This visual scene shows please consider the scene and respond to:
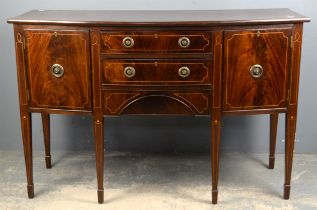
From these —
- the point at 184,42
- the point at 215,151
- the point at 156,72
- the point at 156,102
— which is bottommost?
the point at 215,151

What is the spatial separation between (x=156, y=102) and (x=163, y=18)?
388 mm

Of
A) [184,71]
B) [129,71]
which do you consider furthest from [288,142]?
[129,71]

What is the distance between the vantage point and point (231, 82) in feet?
7.10

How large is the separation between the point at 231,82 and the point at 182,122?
780mm

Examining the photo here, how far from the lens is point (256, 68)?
2.14 meters

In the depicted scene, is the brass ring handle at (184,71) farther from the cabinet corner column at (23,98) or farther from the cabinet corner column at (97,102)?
the cabinet corner column at (23,98)

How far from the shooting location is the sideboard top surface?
6.79 feet

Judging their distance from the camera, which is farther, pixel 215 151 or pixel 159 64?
pixel 215 151

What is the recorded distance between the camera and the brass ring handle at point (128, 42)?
211cm

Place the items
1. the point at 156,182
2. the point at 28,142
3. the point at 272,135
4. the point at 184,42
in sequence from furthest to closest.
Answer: the point at 272,135
the point at 156,182
the point at 28,142
the point at 184,42

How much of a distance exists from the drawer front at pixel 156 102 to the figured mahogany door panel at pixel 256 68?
0.12 m

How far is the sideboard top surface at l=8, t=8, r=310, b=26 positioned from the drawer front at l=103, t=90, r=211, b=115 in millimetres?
316

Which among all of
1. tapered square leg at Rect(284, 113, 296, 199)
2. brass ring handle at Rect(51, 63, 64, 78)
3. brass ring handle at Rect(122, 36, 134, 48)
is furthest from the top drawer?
tapered square leg at Rect(284, 113, 296, 199)

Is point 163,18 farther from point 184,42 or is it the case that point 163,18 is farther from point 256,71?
point 256,71
